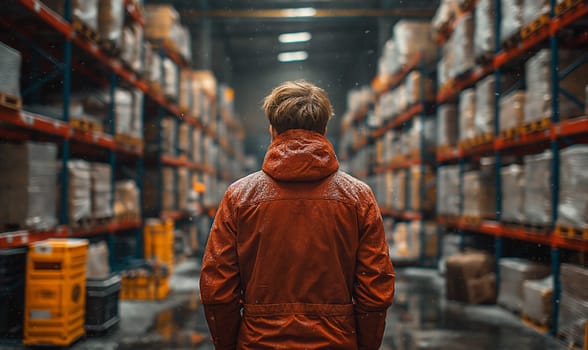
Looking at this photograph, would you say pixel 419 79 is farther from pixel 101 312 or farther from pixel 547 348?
pixel 101 312

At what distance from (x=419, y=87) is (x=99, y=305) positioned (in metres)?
7.66

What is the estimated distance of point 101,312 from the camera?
534cm

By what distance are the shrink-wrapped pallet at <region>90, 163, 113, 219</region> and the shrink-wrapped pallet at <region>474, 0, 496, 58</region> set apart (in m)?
5.57

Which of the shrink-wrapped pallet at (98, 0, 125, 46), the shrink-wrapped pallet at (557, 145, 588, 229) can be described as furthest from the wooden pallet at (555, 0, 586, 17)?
the shrink-wrapped pallet at (98, 0, 125, 46)

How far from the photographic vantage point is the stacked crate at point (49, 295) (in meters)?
4.77

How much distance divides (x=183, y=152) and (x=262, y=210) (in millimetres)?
10197

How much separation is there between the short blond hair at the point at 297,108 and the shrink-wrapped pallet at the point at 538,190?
4.46 meters

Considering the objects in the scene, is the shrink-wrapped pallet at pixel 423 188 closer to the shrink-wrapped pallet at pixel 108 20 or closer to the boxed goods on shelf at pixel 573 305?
the boxed goods on shelf at pixel 573 305

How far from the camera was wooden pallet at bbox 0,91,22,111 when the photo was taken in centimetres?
461

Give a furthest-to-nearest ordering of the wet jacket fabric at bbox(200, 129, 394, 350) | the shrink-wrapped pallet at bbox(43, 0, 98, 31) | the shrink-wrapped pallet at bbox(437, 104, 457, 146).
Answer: the shrink-wrapped pallet at bbox(437, 104, 457, 146)
the shrink-wrapped pallet at bbox(43, 0, 98, 31)
the wet jacket fabric at bbox(200, 129, 394, 350)

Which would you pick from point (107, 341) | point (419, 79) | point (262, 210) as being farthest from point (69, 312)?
point (419, 79)

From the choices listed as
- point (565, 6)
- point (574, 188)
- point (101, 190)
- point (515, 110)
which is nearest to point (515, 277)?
point (574, 188)

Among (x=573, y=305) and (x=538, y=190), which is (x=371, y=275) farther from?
(x=538, y=190)

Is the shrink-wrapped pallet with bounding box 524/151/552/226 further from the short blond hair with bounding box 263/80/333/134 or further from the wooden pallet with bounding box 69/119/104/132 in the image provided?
the wooden pallet with bounding box 69/119/104/132
